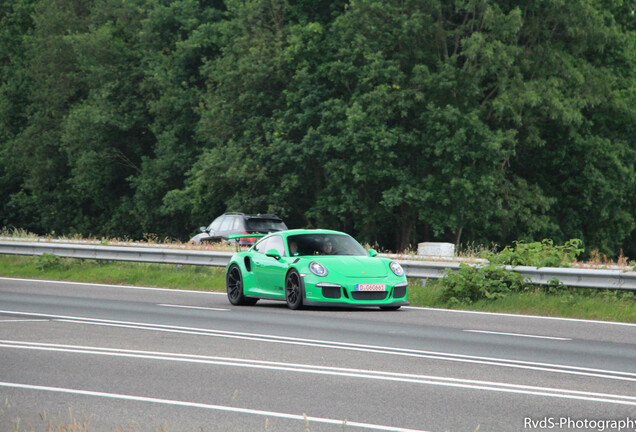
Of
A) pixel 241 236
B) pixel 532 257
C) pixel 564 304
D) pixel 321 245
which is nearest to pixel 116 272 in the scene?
pixel 241 236

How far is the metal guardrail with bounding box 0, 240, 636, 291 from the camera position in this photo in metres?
17.6

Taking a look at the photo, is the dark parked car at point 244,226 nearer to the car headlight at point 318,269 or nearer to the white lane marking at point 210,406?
the car headlight at point 318,269

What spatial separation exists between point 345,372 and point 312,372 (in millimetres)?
310

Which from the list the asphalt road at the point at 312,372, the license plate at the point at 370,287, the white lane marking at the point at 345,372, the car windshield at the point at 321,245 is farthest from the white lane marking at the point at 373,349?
the car windshield at the point at 321,245

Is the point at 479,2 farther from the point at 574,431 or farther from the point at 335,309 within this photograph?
the point at 574,431

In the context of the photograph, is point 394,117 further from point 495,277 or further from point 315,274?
point 315,274

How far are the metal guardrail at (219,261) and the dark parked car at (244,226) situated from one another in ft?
13.4

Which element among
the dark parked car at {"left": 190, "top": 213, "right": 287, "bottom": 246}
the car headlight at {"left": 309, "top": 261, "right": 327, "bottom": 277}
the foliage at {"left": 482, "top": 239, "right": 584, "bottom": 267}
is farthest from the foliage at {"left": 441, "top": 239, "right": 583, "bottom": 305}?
the dark parked car at {"left": 190, "top": 213, "right": 287, "bottom": 246}

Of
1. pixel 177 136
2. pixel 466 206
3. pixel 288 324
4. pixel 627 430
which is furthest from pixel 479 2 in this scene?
pixel 627 430

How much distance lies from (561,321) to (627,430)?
31.7ft

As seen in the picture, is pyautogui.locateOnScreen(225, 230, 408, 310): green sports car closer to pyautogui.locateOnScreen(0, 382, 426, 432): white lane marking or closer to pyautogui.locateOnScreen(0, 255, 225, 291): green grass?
pyautogui.locateOnScreen(0, 255, 225, 291): green grass

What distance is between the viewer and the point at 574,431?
6.88 metres

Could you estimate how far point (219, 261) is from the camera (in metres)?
24.6

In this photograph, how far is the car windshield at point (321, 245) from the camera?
18.1 metres
